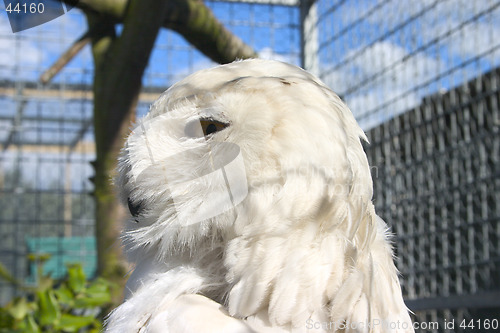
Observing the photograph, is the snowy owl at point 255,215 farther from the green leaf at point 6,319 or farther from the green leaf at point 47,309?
the green leaf at point 6,319

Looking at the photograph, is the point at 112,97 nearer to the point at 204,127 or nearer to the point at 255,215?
the point at 204,127

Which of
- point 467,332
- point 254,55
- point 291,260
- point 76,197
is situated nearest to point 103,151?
point 254,55

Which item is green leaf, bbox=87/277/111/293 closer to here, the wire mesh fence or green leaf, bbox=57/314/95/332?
green leaf, bbox=57/314/95/332

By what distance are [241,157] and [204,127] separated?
9cm

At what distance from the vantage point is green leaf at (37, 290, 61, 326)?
60.0 inches

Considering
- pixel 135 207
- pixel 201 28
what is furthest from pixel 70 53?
pixel 135 207

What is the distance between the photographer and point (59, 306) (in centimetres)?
164

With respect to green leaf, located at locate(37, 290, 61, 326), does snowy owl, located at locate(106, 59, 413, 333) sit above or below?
above

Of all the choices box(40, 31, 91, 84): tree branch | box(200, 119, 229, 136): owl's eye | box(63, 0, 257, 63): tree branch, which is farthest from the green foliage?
box(200, 119, 229, 136): owl's eye

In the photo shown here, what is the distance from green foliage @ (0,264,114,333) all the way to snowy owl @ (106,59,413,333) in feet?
2.49

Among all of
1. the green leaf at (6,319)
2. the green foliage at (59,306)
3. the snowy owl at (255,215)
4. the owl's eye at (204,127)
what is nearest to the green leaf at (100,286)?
the green foliage at (59,306)

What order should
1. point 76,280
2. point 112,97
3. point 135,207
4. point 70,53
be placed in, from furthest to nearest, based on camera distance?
point 70,53 → point 76,280 → point 112,97 → point 135,207

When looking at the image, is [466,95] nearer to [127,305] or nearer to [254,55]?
[254,55]

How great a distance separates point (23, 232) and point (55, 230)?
0.15m
